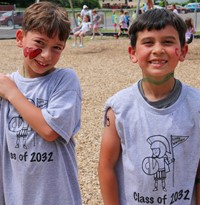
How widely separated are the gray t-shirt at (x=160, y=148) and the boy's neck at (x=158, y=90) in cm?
6

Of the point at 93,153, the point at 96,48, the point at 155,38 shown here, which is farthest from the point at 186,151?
the point at 96,48

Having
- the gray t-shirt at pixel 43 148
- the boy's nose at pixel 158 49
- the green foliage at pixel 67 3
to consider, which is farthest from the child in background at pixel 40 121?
the green foliage at pixel 67 3

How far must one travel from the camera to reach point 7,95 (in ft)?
6.75

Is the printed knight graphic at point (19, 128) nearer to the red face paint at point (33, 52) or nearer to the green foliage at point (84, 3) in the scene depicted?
the red face paint at point (33, 52)

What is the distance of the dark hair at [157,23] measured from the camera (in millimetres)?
1868

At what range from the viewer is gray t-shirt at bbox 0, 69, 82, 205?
2049 millimetres

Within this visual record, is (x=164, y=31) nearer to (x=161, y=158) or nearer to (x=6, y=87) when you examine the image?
(x=161, y=158)

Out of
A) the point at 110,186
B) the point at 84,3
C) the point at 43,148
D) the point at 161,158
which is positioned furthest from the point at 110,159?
the point at 84,3

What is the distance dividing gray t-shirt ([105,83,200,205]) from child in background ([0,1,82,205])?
32cm

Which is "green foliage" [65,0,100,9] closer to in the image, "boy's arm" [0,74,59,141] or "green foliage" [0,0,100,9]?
"green foliage" [0,0,100,9]

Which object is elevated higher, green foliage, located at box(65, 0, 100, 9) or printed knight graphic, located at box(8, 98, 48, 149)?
printed knight graphic, located at box(8, 98, 48, 149)

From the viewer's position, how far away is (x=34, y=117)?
2.01 meters

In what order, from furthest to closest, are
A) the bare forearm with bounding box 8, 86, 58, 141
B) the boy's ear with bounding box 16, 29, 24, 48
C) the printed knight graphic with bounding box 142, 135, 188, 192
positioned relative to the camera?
the boy's ear with bounding box 16, 29, 24, 48 → the bare forearm with bounding box 8, 86, 58, 141 → the printed knight graphic with bounding box 142, 135, 188, 192

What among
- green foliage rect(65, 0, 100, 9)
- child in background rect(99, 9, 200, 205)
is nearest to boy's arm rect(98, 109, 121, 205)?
child in background rect(99, 9, 200, 205)
